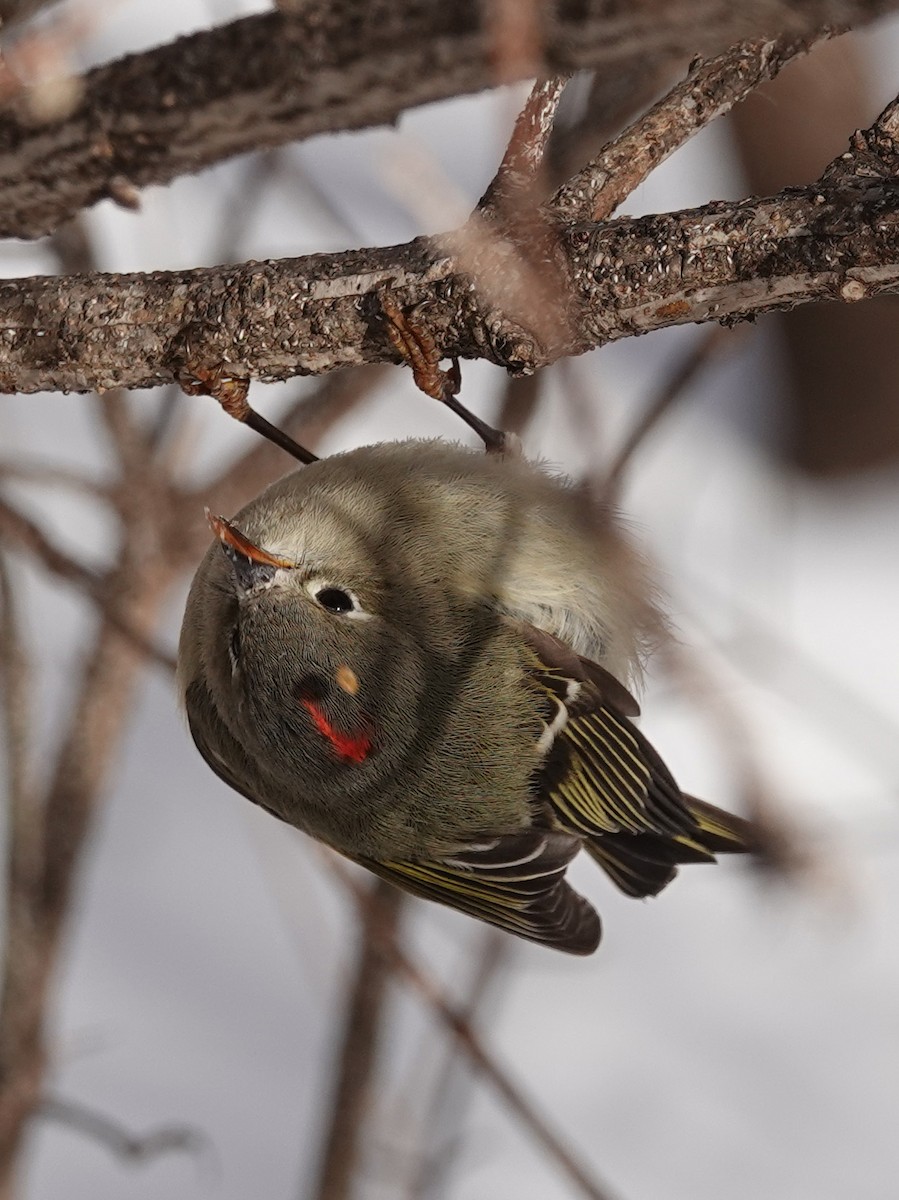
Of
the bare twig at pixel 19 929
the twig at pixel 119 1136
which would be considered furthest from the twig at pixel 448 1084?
the bare twig at pixel 19 929

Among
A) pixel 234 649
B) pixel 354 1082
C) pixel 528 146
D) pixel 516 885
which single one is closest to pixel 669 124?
pixel 528 146

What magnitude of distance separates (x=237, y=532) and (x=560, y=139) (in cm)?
85

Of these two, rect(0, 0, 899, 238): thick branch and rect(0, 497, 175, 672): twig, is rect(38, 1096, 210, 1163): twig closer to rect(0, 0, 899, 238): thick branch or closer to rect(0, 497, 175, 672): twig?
rect(0, 497, 175, 672): twig

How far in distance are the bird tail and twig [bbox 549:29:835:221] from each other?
838 millimetres

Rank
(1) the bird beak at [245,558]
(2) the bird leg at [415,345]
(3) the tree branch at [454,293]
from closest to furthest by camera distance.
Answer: (3) the tree branch at [454,293], (2) the bird leg at [415,345], (1) the bird beak at [245,558]

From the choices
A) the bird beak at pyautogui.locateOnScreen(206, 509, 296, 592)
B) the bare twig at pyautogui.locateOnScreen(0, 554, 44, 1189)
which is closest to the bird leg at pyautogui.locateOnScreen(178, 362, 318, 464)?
the bird beak at pyautogui.locateOnScreen(206, 509, 296, 592)

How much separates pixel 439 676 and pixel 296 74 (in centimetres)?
76

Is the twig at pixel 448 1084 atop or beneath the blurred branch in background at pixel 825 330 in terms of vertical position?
beneath

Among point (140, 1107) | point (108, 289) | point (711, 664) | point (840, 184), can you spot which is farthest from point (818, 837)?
point (140, 1107)

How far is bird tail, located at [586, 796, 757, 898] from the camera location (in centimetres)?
172

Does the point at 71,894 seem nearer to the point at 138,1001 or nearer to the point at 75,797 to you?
the point at 75,797

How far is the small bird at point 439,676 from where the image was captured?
1491mm

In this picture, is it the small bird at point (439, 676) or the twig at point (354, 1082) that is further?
the twig at point (354, 1082)

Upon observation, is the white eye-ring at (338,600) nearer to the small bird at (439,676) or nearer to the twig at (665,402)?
the small bird at (439,676)
